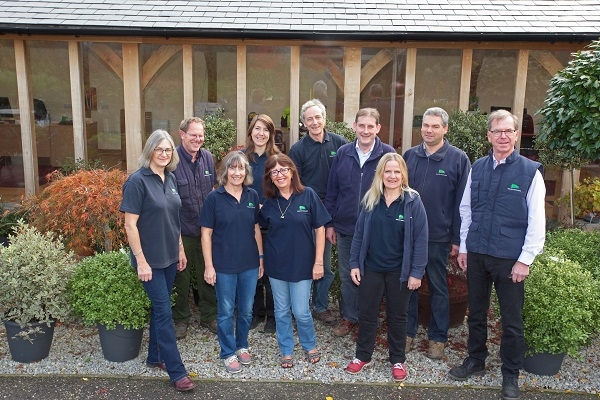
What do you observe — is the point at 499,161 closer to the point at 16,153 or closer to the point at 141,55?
the point at 141,55

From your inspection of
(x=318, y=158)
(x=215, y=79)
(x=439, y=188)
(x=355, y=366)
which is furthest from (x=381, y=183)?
(x=215, y=79)

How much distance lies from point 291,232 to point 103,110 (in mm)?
6663

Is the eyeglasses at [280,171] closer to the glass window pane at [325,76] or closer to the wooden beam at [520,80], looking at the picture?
the glass window pane at [325,76]

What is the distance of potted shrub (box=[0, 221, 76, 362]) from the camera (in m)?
4.45

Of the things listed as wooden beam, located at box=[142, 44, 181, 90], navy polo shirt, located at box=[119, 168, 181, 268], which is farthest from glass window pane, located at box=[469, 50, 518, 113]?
navy polo shirt, located at box=[119, 168, 181, 268]

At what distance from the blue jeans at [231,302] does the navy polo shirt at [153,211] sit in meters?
0.52

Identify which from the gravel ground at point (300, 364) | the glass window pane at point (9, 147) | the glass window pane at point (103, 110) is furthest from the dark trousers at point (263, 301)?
the glass window pane at point (9, 147)

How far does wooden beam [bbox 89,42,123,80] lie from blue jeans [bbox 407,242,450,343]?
6397 millimetres

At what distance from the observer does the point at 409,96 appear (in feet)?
28.6

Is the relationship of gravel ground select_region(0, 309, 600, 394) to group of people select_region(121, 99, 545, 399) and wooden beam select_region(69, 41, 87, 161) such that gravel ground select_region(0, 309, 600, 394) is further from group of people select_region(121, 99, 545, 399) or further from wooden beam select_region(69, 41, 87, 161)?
wooden beam select_region(69, 41, 87, 161)

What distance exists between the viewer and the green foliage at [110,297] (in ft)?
14.5

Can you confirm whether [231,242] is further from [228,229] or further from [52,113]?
[52,113]

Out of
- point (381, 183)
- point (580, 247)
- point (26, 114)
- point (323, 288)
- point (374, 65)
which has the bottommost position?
point (323, 288)

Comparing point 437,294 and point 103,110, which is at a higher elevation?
point 103,110
